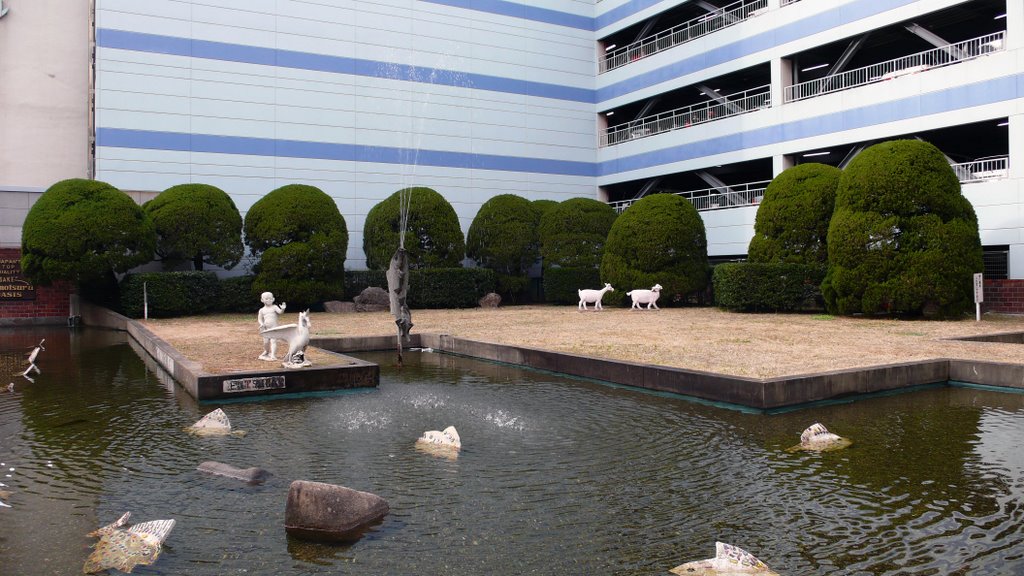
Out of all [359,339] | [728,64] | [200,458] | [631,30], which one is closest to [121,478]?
[200,458]

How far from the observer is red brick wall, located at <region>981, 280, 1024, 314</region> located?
19.2 m

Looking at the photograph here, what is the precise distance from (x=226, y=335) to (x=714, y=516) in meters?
12.8

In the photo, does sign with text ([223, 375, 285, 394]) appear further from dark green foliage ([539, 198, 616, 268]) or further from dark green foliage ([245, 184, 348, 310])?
dark green foliage ([539, 198, 616, 268])

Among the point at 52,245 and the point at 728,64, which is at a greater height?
the point at 728,64

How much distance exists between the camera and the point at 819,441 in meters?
6.23

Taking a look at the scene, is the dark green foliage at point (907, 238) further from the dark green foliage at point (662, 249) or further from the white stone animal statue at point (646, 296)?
the dark green foliage at point (662, 249)

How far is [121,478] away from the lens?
17.7 feet

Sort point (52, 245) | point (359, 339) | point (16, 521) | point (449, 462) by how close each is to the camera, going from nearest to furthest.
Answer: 1. point (16, 521)
2. point (449, 462)
3. point (359, 339)
4. point (52, 245)

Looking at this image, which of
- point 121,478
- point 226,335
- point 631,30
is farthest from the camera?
point 631,30

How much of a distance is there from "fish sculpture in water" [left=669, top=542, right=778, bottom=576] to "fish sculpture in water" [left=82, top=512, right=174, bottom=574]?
9.49 feet

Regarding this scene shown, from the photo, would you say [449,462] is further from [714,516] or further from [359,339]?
[359,339]

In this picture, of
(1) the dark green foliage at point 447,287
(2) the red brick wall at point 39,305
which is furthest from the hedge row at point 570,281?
(2) the red brick wall at point 39,305

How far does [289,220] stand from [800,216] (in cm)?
1590

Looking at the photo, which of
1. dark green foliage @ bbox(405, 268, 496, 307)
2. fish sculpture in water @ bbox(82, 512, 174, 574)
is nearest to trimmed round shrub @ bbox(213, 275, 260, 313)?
dark green foliage @ bbox(405, 268, 496, 307)
